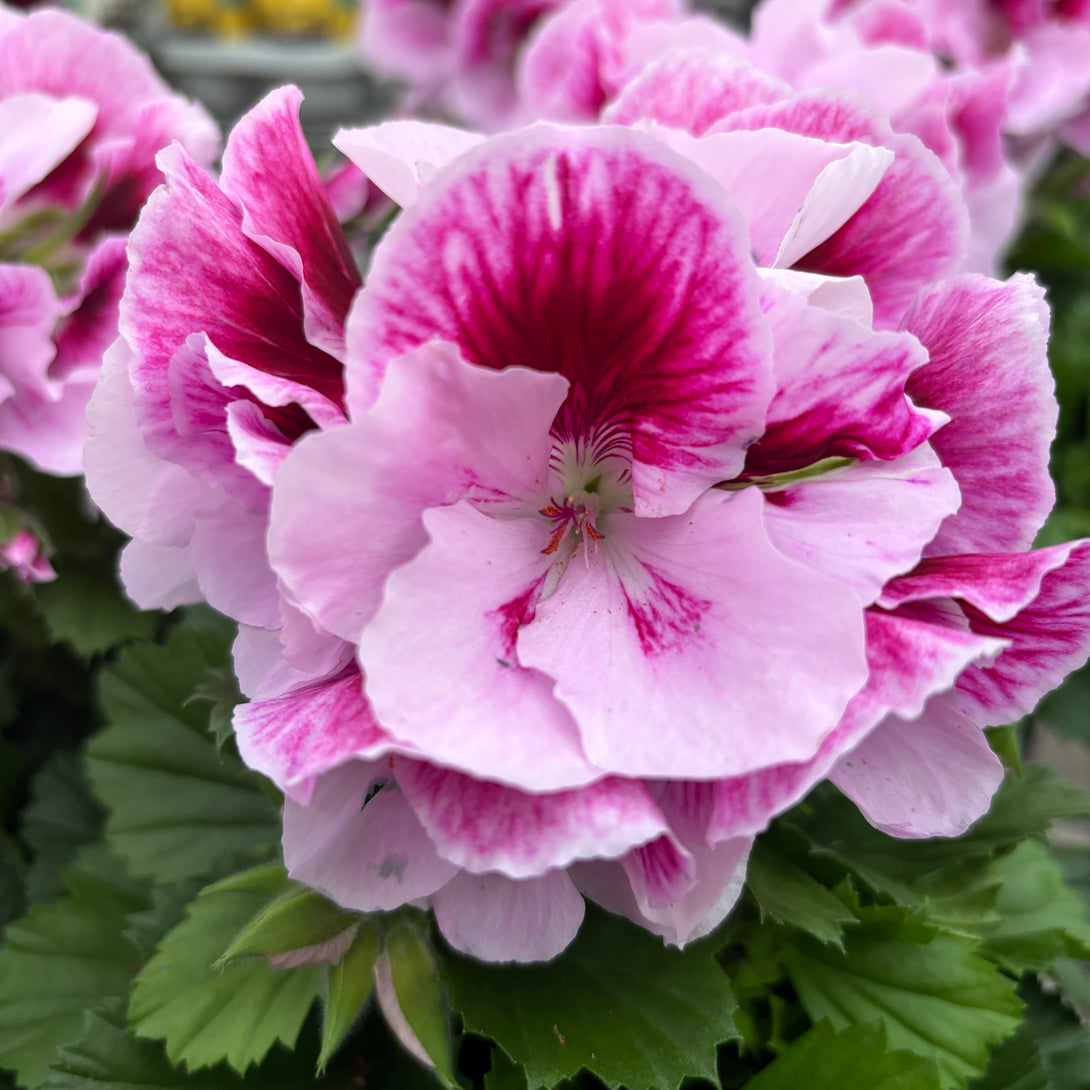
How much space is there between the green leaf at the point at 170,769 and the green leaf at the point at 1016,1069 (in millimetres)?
452

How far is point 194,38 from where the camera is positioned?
407 cm

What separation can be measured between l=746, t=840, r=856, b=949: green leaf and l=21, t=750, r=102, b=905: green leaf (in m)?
0.57

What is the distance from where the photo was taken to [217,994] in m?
0.57

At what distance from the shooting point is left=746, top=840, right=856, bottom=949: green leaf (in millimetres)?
511

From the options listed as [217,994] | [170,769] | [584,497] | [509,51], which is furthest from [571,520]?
[509,51]

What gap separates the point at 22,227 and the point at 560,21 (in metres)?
0.51

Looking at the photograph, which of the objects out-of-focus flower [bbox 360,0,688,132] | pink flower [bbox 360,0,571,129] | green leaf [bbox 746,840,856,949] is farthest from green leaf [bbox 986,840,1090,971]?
pink flower [bbox 360,0,571,129]

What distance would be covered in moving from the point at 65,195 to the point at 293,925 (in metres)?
0.54

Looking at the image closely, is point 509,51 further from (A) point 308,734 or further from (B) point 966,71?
(A) point 308,734

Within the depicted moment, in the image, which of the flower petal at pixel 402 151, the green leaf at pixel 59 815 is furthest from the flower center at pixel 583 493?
the green leaf at pixel 59 815

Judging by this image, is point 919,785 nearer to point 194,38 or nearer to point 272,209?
point 272,209

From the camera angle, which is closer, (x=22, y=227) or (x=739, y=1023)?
(x=739, y=1023)

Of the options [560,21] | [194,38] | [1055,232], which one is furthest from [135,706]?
[194,38]

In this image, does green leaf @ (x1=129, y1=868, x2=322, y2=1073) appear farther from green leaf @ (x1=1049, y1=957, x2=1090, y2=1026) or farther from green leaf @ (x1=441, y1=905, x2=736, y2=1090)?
green leaf @ (x1=1049, y1=957, x2=1090, y2=1026)
